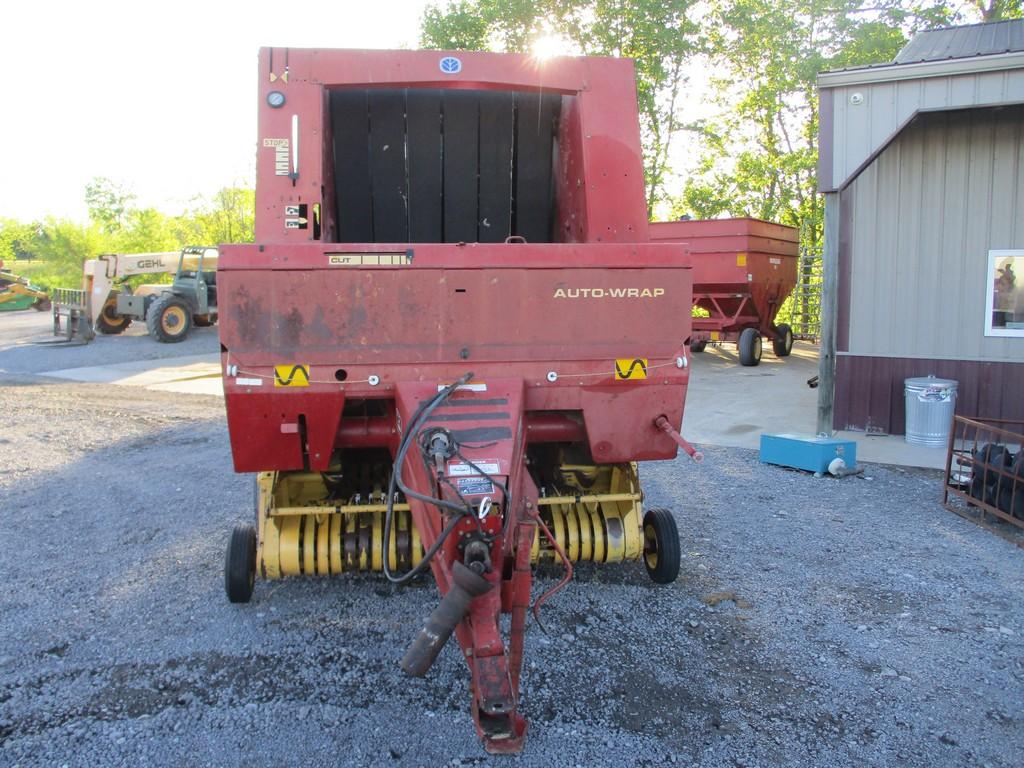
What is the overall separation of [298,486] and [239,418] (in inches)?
43.2

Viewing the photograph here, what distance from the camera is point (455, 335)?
3582 millimetres

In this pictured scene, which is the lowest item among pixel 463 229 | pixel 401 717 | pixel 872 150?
pixel 401 717

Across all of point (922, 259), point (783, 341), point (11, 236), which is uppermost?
point (11, 236)

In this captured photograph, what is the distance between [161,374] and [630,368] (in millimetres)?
12664

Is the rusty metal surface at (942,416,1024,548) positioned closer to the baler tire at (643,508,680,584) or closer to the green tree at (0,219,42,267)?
the baler tire at (643,508,680,584)

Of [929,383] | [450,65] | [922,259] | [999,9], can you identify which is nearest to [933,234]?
[922,259]

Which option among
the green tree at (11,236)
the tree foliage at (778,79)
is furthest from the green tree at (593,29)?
the green tree at (11,236)

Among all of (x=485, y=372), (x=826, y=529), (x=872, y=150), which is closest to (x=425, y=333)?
(x=485, y=372)

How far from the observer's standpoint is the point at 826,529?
5723 millimetres

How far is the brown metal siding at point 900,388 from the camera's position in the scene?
822 centimetres

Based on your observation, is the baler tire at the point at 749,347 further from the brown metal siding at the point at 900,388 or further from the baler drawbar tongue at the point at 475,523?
the baler drawbar tongue at the point at 475,523

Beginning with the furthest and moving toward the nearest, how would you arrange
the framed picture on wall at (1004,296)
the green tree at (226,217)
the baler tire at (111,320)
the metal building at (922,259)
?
1. the green tree at (226,217)
2. the baler tire at (111,320)
3. the framed picture on wall at (1004,296)
4. the metal building at (922,259)

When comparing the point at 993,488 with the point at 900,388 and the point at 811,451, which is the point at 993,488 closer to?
the point at 811,451

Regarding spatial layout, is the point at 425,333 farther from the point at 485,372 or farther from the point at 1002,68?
the point at 1002,68
